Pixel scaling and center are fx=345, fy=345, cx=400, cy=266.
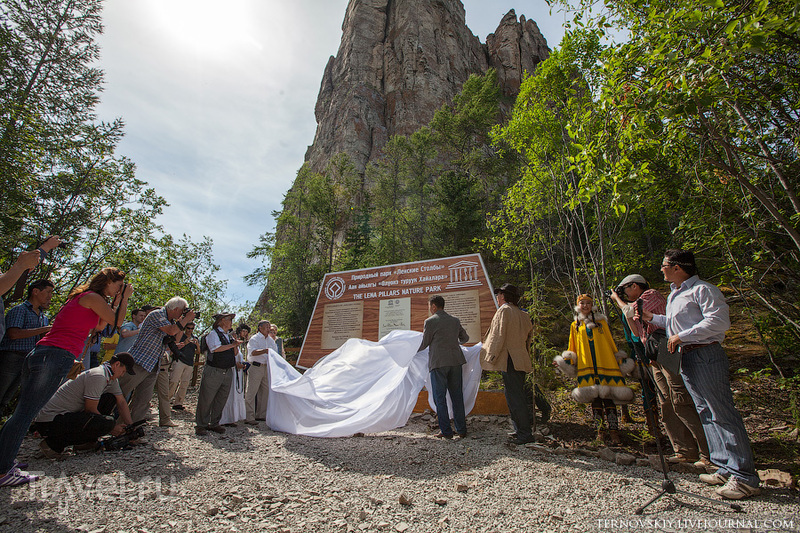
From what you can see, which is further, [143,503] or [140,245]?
[140,245]

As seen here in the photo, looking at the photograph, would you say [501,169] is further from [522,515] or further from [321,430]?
[522,515]

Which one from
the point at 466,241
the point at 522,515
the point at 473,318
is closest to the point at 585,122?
the point at 522,515

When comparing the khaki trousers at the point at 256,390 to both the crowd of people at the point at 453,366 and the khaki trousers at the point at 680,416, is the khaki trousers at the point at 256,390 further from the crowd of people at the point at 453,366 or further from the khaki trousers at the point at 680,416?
the khaki trousers at the point at 680,416

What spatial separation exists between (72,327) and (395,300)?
5.42 metres

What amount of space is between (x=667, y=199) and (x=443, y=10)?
131 feet

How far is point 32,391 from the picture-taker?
2658 mm

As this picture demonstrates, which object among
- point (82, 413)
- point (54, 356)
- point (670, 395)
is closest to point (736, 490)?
point (670, 395)

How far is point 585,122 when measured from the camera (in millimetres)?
3354

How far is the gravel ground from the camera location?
2.12 metres

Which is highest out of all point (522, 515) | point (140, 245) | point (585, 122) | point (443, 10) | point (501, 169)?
point (443, 10)

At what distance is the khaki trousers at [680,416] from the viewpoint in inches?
123

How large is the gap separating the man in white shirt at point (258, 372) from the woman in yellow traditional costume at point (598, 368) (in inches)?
177

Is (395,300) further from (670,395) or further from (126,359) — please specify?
(670,395)

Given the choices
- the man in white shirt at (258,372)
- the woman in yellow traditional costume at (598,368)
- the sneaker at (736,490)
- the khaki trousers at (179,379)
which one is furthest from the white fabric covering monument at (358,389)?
the sneaker at (736,490)
